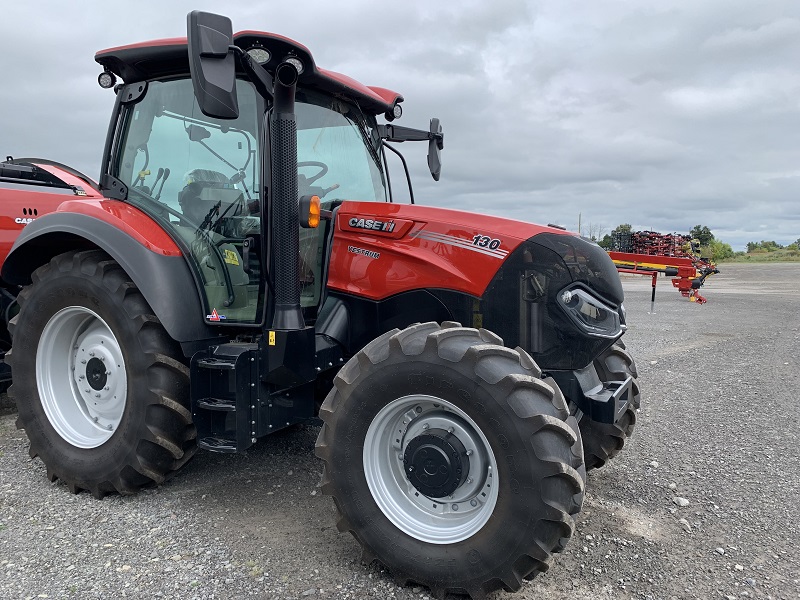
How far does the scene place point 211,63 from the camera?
2.66 metres

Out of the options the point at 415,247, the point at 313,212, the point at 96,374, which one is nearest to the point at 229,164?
the point at 313,212

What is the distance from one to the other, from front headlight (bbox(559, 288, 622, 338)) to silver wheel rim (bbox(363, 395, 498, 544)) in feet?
2.64

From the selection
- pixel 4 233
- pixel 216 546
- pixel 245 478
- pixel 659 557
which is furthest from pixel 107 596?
pixel 4 233

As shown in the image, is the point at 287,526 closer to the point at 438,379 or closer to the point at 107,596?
the point at 107,596

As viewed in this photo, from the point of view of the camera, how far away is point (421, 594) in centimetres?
266

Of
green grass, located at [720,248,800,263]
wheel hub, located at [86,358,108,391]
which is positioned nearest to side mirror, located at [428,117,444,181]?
wheel hub, located at [86,358,108,391]

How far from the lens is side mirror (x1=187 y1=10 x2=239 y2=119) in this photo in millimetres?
2613

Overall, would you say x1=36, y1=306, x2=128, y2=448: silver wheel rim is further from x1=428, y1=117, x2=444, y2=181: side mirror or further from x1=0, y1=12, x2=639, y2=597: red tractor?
x1=428, y1=117, x2=444, y2=181: side mirror

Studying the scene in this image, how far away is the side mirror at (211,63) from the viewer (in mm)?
2613

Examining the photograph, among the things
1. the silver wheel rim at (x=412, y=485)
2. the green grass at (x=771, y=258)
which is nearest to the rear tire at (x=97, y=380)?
the silver wheel rim at (x=412, y=485)

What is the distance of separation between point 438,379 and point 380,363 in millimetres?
285

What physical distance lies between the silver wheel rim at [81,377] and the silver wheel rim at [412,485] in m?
1.71

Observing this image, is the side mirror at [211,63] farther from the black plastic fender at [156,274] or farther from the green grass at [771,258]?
the green grass at [771,258]

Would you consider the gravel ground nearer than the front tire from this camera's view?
No
